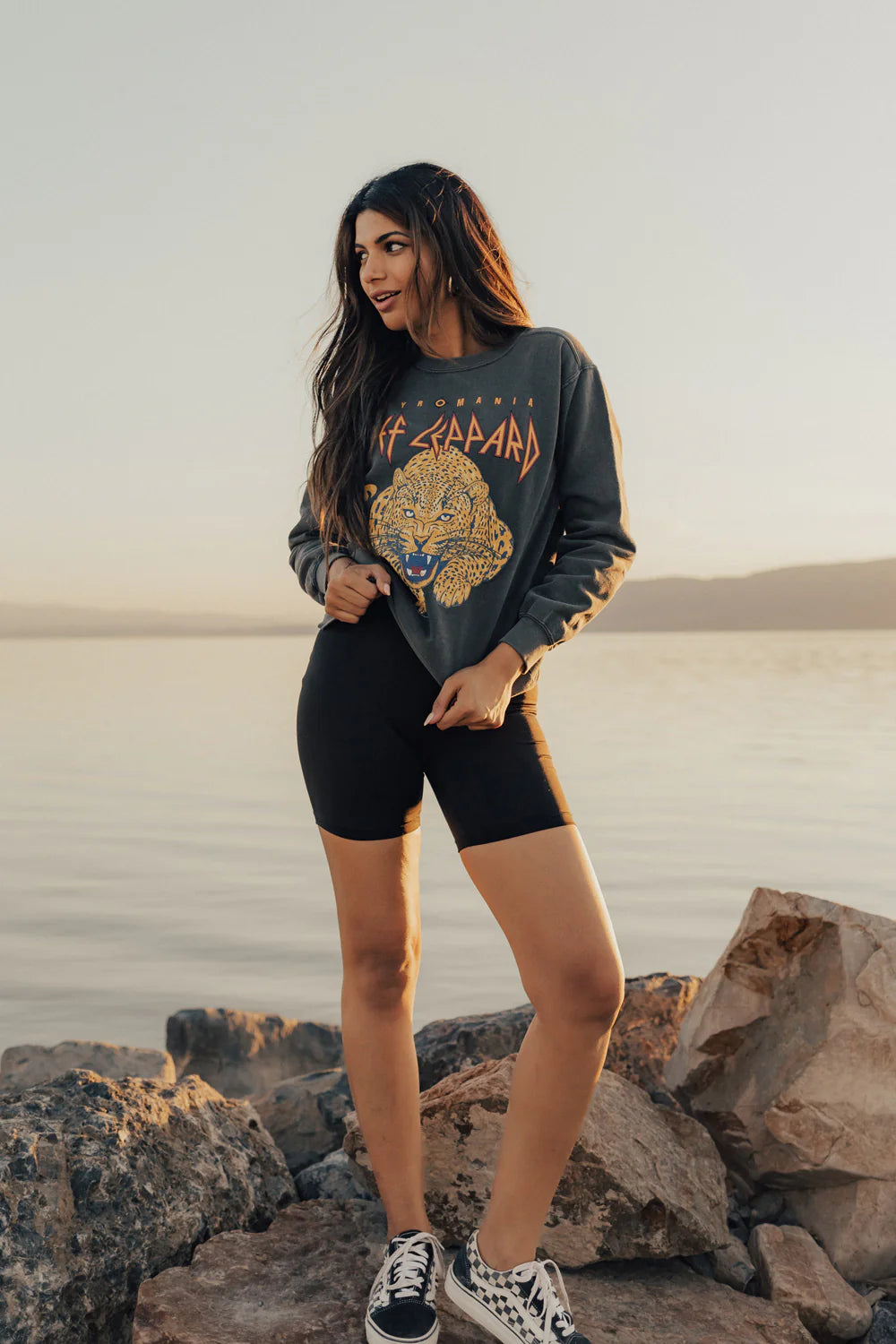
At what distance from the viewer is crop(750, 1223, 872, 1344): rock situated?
2668 mm

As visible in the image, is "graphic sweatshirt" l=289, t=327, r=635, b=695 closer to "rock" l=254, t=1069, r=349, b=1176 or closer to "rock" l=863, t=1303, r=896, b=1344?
"rock" l=863, t=1303, r=896, b=1344

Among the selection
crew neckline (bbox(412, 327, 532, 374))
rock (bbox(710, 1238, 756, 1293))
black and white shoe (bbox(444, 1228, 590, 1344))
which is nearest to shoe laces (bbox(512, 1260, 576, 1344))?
black and white shoe (bbox(444, 1228, 590, 1344))

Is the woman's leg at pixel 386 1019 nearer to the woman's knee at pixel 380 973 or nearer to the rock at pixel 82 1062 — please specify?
the woman's knee at pixel 380 973

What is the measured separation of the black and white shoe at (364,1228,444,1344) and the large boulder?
115 centimetres

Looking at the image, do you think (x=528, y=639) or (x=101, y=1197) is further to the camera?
(x=101, y=1197)

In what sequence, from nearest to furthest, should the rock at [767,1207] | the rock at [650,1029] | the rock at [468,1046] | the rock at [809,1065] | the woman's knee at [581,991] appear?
the woman's knee at [581,991]
the rock at [809,1065]
the rock at [767,1207]
the rock at [650,1029]
the rock at [468,1046]

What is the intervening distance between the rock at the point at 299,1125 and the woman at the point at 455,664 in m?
1.27

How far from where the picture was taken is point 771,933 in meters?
3.24

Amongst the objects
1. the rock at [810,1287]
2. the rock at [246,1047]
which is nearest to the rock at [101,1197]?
the rock at [810,1287]

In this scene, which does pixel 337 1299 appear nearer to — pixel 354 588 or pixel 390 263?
pixel 354 588

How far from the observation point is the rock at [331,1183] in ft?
10.5

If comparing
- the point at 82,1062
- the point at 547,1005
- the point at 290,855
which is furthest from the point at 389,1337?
the point at 290,855

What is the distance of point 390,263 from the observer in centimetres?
242

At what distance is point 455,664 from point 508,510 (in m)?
0.34
